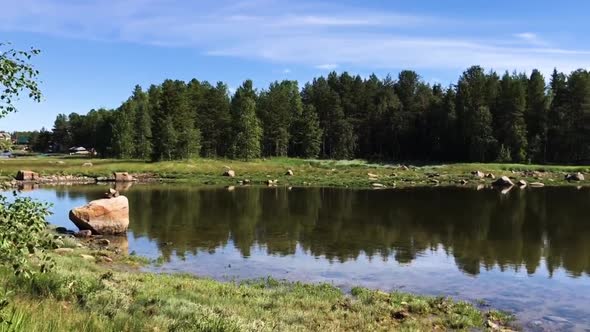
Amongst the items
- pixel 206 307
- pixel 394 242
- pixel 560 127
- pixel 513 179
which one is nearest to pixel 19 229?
pixel 206 307

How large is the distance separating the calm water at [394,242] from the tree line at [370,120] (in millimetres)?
53690

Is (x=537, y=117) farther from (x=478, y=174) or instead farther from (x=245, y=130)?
(x=245, y=130)

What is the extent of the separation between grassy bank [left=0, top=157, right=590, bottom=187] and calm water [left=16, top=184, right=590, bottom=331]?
978 inches

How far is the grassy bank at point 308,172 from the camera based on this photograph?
88.8 metres

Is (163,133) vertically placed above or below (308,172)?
above

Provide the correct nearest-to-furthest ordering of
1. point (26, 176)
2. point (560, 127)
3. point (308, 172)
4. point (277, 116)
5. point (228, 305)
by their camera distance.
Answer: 1. point (228, 305)
2. point (26, 176)
3. point (308, 172)
4. point (560, 127)
5. point (277, 116)

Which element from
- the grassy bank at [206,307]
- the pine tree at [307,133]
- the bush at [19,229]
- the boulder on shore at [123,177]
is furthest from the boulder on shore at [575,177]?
the bush at [19,229]

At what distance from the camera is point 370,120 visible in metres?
144

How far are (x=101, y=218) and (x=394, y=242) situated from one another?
757 inches

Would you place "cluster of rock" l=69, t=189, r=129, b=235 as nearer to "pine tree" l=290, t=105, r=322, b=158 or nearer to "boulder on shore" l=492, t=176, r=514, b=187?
"boulder on shore" l=492, t=176, r=514, b=187

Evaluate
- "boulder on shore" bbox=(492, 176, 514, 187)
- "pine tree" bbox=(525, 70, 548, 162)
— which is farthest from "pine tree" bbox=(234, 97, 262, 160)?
"pine tree" bbox=(525, 70, 548, 162)

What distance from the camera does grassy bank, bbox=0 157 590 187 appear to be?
291 ft

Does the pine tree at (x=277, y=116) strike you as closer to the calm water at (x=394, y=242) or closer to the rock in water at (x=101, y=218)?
the calm water at (x=394, y=242)

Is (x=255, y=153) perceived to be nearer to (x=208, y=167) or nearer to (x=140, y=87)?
(x=208, y=167)
